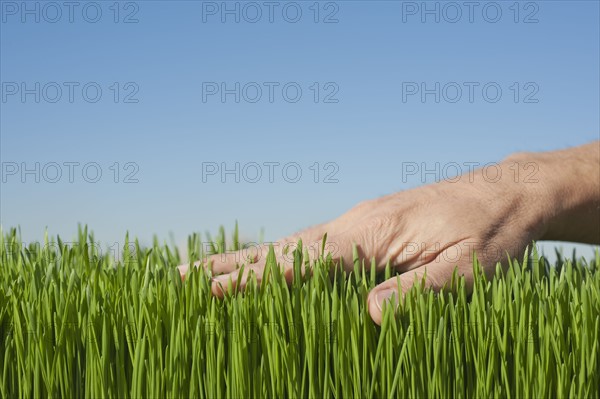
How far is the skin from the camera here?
207 cm

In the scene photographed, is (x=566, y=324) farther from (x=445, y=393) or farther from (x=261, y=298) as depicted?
(x=261, y=298)

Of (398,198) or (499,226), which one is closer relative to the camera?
(499,226)

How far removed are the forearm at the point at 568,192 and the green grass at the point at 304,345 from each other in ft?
2.63

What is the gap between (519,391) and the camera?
1479 mm

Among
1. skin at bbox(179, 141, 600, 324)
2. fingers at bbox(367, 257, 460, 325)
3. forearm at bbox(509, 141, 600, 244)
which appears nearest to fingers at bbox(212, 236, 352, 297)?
skin at bbox(179, 141, 600, 324)

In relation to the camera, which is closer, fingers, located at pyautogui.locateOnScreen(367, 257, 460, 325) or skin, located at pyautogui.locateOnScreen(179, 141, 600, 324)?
fingers, located at pyautogui.locateOnScreen(367, 257, 460, 325)

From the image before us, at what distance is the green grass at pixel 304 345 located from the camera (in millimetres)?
1444

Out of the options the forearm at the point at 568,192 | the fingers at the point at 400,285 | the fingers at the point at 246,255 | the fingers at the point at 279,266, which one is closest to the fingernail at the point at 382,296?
the fingers at the point at 400,285

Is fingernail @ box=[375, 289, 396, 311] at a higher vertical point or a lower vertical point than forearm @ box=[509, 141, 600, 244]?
Result: lower

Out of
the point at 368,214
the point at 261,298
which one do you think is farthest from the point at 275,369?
the point at 368,214

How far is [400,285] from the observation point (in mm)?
1557

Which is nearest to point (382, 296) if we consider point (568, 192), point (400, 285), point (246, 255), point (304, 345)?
point (400, 285)

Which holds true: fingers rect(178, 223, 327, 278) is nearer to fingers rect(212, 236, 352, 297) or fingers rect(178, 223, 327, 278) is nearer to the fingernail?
fingers rect(212, 236, 352, 297)

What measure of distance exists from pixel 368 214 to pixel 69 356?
1153mm
